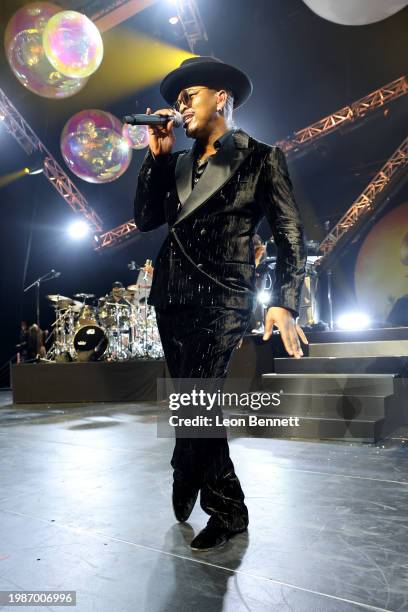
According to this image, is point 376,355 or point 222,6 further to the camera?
point 222,6

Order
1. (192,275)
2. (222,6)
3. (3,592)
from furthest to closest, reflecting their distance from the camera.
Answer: (222,6), (192,275), (3,592)

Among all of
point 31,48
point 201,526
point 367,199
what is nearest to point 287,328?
point 201,526

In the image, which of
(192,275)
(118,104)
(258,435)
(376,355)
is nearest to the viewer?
(192,275)

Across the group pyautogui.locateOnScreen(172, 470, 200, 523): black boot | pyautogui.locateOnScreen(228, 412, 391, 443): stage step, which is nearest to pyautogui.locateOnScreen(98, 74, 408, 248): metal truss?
pyautogui.locateOnScreen(228, 412, 391, 443): stage step

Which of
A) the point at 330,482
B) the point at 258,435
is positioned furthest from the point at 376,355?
the point at 330,482

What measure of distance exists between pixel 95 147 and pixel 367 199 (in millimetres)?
4743

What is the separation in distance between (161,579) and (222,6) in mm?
8479

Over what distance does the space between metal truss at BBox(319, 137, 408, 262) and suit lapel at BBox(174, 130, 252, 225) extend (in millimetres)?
6852

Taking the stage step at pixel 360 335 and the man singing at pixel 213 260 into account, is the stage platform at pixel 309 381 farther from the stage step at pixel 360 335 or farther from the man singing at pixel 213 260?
the man singing at pixel 213 260

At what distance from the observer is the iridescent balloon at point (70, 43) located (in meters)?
5.07

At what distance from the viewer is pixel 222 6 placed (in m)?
7.36

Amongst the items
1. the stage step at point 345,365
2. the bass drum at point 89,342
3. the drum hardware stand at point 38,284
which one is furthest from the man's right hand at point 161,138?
the drum hardware stand at point 38,284

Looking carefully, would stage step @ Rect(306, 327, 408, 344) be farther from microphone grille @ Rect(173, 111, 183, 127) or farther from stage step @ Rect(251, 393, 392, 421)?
microphone grille @ Rect(173, 111, 183, 127)

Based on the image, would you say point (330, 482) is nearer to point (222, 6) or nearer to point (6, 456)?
point (6, 456)
